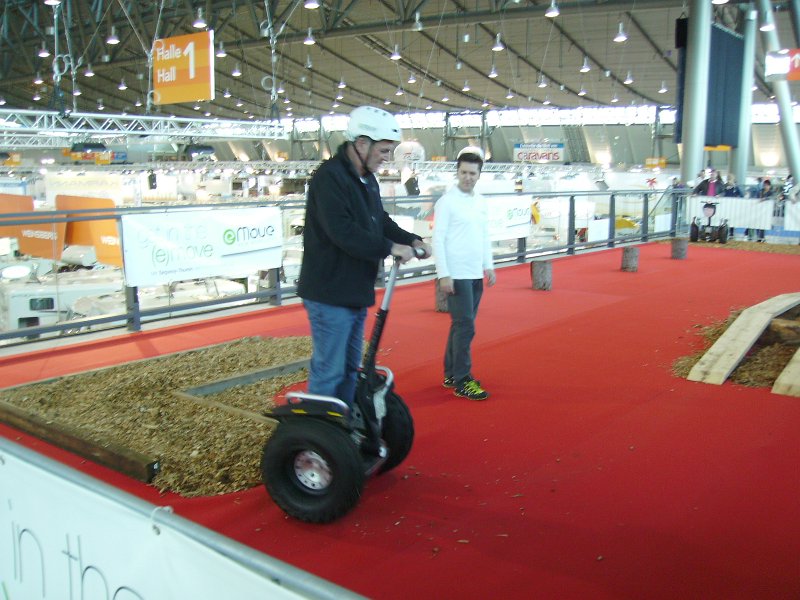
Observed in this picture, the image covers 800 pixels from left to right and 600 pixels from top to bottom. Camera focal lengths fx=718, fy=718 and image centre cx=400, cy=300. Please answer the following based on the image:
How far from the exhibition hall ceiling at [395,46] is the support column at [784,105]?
14.5 inches

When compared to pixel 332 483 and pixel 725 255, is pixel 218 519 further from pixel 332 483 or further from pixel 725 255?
pixel 725 255

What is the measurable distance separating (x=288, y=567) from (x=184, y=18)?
35057mm

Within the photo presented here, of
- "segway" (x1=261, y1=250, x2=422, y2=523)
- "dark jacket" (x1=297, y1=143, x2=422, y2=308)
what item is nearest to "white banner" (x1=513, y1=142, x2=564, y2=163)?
"dark jacket" (x1=297, y1=143, x2=422, y2=308)

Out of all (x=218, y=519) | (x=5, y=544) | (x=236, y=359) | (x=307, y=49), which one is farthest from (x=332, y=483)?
(x=307, y=49)

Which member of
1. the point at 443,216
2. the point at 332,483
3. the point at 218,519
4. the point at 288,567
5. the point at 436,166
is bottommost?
the point at 218,519

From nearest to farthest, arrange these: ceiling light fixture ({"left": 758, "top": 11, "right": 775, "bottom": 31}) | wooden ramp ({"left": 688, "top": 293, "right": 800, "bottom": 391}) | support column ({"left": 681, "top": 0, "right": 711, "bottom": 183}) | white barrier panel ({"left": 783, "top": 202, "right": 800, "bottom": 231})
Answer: wooden ramp ({"left": 688, "top": 293, "right": 800, "bottom": 391})
white barrier panel ({"left": 783, "top": 202, "right": 800, "bottom": 231})
support column ({"left": 681, "top": 0, "right": 711, "bottom": 183})
ceiling light fixture ({"left": 758, "top": 11, "right": 775, "bottom": 31})

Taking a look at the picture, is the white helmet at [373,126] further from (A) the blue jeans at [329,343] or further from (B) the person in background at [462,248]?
(B) the person in background at [462,248]

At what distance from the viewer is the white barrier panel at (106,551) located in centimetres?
142

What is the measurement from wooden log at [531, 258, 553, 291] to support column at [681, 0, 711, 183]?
12.1 metres

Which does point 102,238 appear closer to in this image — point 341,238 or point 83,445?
point 83,445

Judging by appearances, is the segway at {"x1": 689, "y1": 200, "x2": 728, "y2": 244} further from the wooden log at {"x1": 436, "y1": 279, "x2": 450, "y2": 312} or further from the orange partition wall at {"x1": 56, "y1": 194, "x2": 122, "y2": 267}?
the orange partition wall at {"x1": 56, "y1": 194, "x2": 122, "y2": 267}

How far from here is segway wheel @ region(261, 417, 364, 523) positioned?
299 cm

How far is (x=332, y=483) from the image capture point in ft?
9.98

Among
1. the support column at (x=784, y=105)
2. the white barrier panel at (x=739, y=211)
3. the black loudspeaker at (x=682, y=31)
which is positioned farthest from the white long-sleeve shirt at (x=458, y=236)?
the support column at (x=784, y=105)
